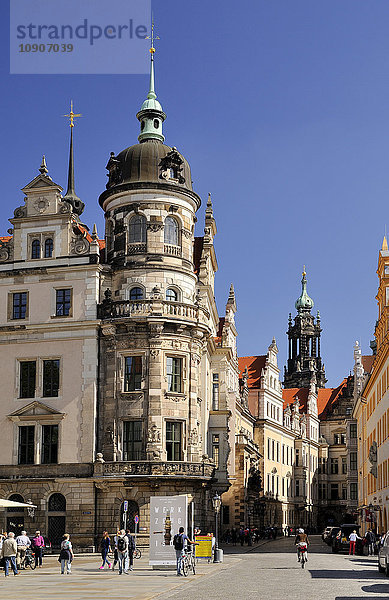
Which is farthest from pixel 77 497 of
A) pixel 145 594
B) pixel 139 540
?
pixel 145 594

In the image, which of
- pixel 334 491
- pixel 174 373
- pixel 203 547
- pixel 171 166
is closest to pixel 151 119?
pixel 171 166

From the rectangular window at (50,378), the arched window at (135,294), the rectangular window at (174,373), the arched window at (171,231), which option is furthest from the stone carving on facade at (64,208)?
the rectangular window at (174,373)

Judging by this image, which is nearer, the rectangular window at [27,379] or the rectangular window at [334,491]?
the rectangular window at [27,379]

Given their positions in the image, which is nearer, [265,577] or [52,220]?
[265,577]

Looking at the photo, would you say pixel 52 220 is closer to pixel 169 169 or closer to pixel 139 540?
pixel 169 169

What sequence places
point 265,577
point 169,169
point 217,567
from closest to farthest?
1. point 265,577
2. point 217,567
3. point 169,169

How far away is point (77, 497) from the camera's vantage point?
4944cm

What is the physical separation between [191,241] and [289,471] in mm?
55738

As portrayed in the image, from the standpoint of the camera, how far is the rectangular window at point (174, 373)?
5088 centimetres

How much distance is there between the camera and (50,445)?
51062 mm

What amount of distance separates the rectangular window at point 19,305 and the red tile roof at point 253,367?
137 ft

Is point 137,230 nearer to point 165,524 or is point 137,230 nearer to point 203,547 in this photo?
point 203,547

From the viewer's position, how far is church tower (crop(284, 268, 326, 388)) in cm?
13588

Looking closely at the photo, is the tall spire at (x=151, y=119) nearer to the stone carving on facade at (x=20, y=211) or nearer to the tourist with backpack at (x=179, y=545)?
the stone carving on facade at (x=20, y=211)
